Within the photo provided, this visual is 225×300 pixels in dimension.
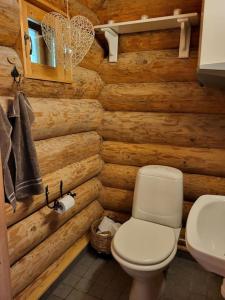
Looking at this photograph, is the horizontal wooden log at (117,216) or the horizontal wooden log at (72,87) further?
the horizontal wooden log at (117,216)

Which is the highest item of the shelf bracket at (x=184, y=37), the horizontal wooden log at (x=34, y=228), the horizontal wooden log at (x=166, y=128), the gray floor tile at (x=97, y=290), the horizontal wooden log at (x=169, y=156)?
the shelf bracket at (x=184, y=37)

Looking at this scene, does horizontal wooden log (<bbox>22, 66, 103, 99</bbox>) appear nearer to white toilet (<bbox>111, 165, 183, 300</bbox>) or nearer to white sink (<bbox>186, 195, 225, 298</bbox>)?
white toilet (<bbox>111, 165, 183, 300</bbox>)

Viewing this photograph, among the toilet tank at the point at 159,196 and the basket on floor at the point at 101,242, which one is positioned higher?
the toilet tank at the point at 159,196

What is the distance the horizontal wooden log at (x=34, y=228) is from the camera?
1.47 metres

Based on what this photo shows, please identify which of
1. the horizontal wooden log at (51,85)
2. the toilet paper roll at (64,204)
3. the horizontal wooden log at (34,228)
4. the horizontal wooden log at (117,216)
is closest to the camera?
the horizontal wooden log at (51,85)

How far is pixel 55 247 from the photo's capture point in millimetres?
1865

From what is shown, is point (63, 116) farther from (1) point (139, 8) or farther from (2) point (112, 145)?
(1) point (139, 8)

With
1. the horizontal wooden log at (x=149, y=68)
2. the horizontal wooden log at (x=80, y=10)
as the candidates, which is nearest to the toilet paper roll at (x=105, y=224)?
the horizontal wooden log at (x=149, y=68)

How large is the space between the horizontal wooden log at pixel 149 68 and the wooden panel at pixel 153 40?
0.16ft

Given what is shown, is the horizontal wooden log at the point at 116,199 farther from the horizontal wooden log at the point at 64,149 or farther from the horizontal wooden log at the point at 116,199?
the horizontal wooden log at the point at 64,149

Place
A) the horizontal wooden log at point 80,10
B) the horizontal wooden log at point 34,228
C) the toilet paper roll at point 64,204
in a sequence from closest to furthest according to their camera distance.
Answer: the horizontal wooden log at point 34,228
the toilet paper roll at point 64,204
the horizontal wooden log at point 80,10

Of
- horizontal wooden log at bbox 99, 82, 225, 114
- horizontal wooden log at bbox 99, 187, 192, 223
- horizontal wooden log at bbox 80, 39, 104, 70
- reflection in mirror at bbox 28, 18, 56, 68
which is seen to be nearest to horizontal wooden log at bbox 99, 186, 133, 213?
horizontal wooden log at bbox 99, 187, 192, 223

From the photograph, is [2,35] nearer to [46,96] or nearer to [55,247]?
[46,96]

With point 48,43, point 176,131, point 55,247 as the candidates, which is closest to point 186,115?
point 176,131
